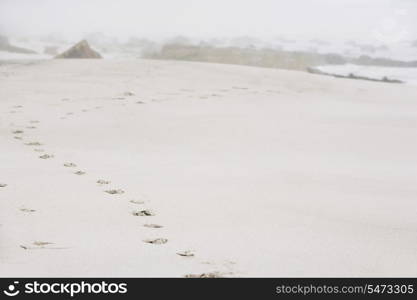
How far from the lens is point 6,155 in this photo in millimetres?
4520

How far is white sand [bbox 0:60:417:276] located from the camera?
7.83 feet

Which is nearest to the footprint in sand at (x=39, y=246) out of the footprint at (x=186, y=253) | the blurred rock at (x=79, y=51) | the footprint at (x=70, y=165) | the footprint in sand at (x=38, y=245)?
the footprint in sand at (x=38, y=245)

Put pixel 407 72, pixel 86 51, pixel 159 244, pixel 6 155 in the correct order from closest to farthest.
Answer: pixel 159 244
pixel 6 155
pixel 407 72
pixel 86 51

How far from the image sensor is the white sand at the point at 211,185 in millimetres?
2387

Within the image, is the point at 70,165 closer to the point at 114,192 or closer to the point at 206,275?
the point at 114,192

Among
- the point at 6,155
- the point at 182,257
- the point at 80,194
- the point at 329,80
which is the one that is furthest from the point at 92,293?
the point at 329,80

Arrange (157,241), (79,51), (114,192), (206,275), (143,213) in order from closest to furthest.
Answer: (206,275) < (157,241) < (143,213) < (114,192) < (79,51)

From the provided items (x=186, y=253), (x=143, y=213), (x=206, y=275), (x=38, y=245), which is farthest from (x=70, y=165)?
(x=206, y=275)

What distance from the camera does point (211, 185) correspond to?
12.2 feet

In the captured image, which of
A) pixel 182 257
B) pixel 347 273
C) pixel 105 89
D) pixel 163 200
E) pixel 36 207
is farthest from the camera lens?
pixel 105 89

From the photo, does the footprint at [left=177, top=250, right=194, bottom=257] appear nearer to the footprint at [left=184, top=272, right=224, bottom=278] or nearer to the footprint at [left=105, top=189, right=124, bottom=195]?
the footprint at [left=184, top=272, right=224, bottom=278]

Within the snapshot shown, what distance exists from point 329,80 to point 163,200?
8921 mm

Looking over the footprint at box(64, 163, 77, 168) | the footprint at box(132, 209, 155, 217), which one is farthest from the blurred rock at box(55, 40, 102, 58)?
the footprint at box(132, 209, 155, 217)

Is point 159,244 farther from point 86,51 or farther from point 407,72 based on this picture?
point 86,51
